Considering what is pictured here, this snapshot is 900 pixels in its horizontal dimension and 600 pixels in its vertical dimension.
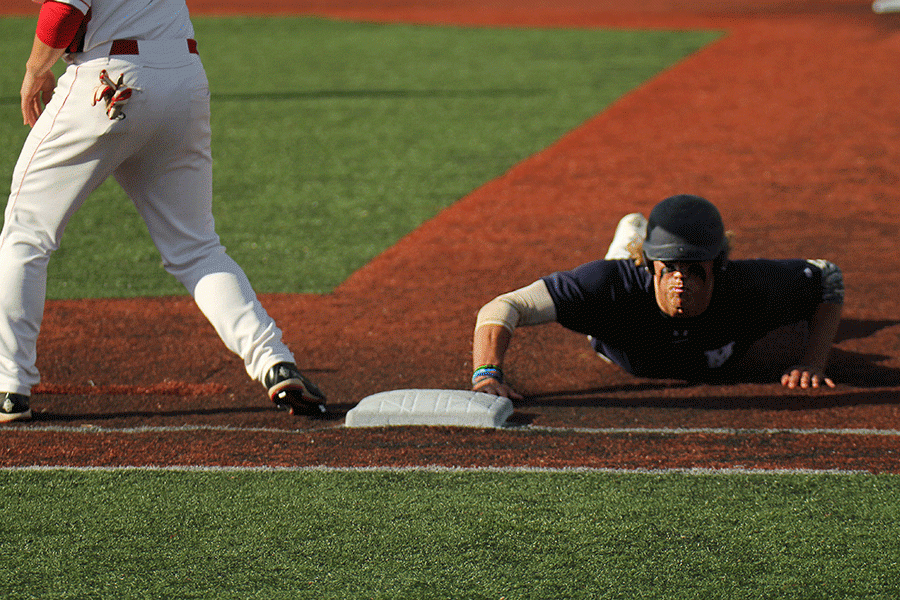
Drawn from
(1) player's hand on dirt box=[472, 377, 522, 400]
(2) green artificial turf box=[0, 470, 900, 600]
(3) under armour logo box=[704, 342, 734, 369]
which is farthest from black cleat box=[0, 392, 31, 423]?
(3) under armour logo box=[704, 342, 734, 369]

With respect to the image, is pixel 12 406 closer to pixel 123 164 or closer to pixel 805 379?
pixel 123 164

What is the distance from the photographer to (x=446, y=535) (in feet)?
10.2

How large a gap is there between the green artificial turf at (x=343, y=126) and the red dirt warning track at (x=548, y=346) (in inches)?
14.6

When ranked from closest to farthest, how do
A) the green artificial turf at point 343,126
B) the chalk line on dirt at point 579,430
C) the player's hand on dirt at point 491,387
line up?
1. the chalk line on dirt at point 579,430
2. the player's hand on dirt at point 491,387
3. the green artificial turf at point 343,126

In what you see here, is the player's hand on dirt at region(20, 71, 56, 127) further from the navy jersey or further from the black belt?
the navy jersey

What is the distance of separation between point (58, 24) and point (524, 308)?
6.47 feet

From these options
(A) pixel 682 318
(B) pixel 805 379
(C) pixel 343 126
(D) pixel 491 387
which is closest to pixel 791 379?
(B) pixel 805 379

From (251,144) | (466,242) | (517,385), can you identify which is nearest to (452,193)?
(466,242)

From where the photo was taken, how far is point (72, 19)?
364 cm

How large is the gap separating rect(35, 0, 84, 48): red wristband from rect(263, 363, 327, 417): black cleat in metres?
1.36

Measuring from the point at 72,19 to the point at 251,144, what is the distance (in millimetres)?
6240

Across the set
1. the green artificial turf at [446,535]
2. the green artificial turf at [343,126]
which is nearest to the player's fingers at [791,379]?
the green artificial turf at [446,535]

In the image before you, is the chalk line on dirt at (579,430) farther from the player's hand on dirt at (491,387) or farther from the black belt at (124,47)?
the black belt at (124,47)

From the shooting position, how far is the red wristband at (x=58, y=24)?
3631 mm
